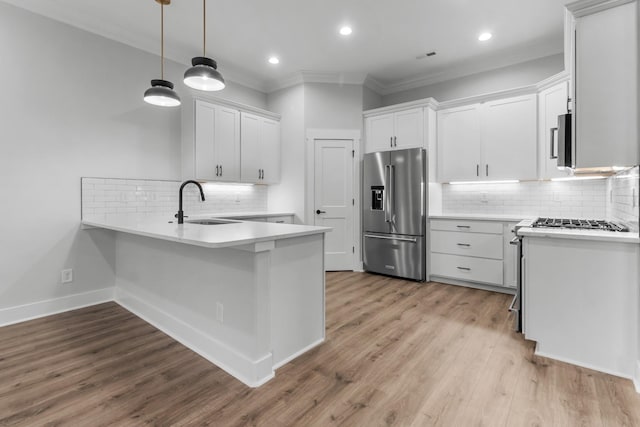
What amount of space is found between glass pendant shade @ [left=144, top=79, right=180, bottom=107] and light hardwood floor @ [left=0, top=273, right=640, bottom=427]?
197 cm

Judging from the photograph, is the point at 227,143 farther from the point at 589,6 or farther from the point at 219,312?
the point at 589,6

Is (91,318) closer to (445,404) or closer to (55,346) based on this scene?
(55,346)

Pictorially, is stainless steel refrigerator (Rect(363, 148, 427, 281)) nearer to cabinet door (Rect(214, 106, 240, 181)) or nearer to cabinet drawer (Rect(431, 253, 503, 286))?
cabinet drawer (Rect(431, 253, 503, 286))

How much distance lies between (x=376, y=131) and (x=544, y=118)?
206 centimetres

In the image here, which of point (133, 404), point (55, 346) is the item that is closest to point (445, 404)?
point (133, 404)

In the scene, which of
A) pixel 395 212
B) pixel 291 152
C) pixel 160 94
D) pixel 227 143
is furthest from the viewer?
pixel 291 152

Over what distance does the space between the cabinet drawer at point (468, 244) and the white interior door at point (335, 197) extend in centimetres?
125

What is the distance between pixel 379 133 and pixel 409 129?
46cm

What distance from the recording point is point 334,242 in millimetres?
4789

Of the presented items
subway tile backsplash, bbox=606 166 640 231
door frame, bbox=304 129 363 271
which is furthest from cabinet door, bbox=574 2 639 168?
door frame, bbox=304 129 363 271

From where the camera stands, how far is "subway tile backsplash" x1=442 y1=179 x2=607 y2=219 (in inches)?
143

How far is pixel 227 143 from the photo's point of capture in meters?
4.29

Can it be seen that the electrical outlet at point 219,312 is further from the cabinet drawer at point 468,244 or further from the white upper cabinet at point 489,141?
the white upper cabinet at point 489,141

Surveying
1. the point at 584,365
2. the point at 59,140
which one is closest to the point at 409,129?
the point at 584,365
